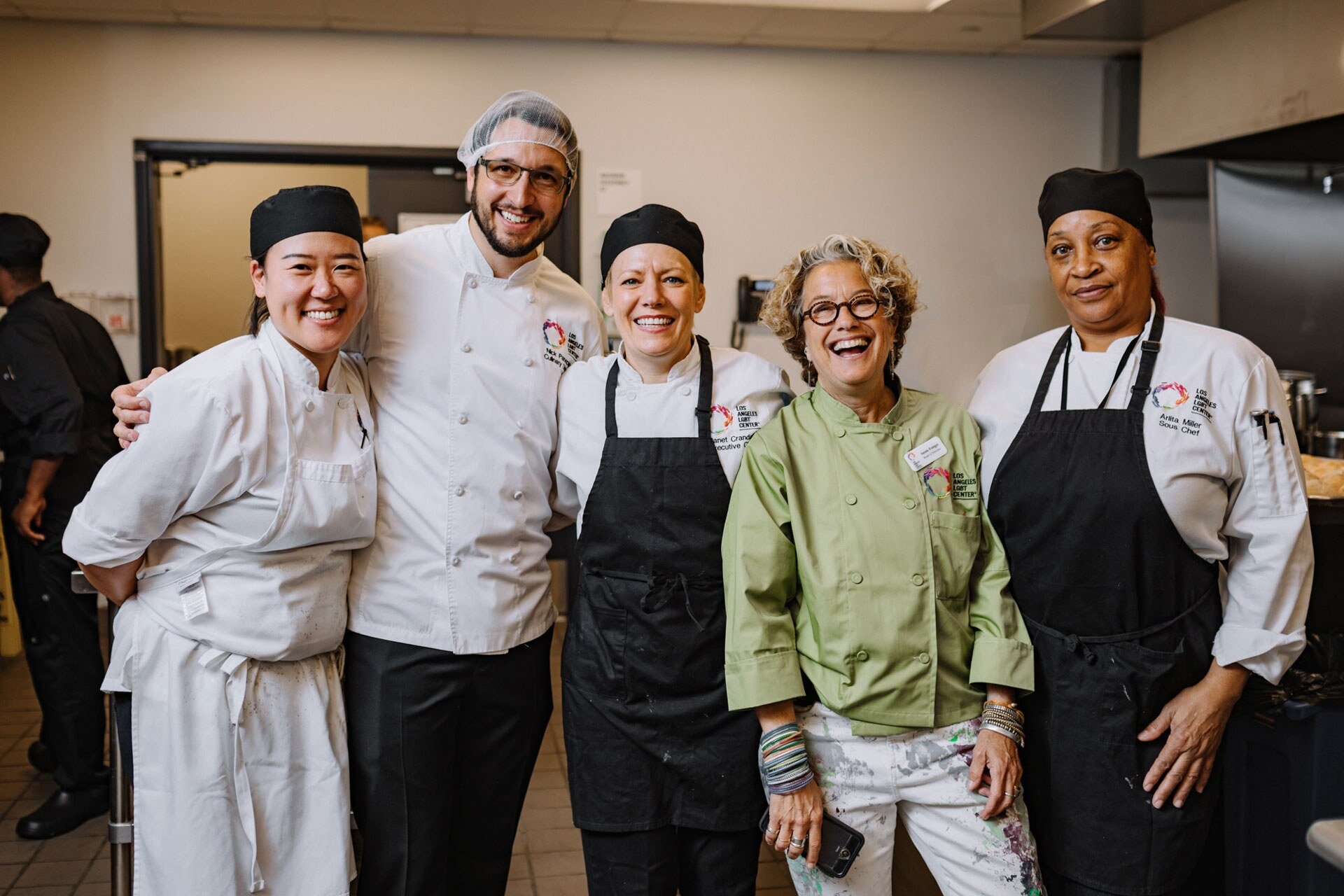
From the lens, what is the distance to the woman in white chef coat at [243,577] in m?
1.79

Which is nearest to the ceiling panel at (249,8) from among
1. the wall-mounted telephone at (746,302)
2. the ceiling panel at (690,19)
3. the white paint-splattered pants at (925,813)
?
the ceiling panel at (690,19)

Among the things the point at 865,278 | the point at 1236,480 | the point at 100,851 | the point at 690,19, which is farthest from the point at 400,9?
the point at 1236,480

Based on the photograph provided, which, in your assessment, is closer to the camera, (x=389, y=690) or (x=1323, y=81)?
(x=389, y=690)

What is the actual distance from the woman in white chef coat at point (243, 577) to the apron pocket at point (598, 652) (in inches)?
17.7

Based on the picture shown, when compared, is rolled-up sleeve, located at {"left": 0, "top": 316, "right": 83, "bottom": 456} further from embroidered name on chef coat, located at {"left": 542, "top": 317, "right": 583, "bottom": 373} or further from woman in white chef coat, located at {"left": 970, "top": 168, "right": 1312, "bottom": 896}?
woman in white chef coat, located at {"left": 970, "top": 168, "right": 1312, "bottom": 896}

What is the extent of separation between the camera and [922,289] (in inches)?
225

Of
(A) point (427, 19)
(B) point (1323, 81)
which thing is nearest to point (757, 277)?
(A) point (427, 19)

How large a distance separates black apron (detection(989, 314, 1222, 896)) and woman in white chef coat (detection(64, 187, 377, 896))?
1226mm

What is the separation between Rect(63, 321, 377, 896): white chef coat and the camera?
1782 millimetres

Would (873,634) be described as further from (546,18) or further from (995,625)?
(546,18)

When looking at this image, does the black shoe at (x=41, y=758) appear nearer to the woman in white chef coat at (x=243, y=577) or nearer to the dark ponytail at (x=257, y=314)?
the woman in white chef coat at (x=243, y=577)

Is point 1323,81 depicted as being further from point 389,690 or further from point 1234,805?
point 389,690

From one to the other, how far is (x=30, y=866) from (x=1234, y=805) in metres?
3.14

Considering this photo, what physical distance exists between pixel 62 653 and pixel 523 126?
7.89ft
